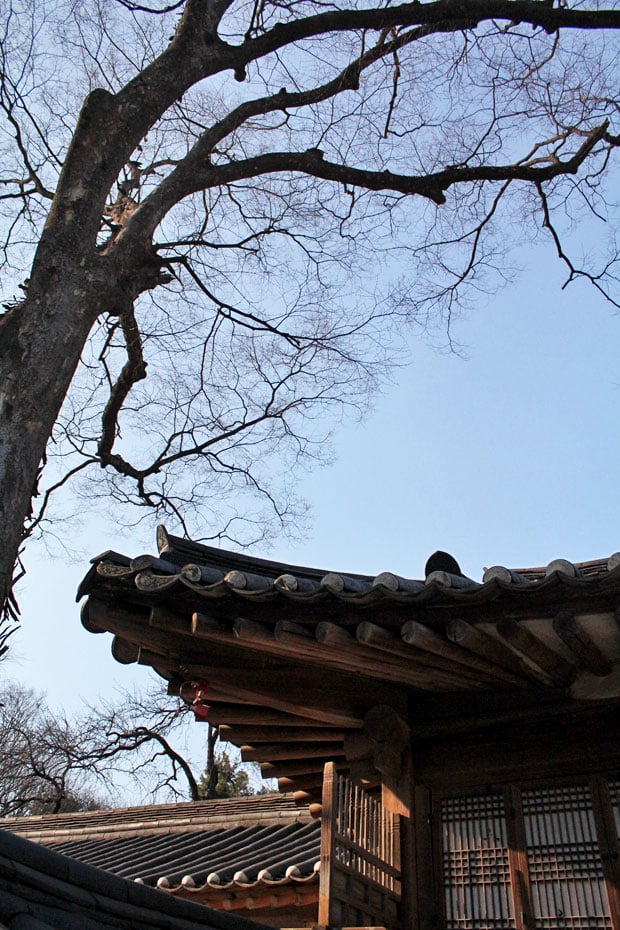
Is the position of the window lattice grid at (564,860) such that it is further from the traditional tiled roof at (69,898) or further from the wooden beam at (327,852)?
the traditional tiled roof at (69,898)

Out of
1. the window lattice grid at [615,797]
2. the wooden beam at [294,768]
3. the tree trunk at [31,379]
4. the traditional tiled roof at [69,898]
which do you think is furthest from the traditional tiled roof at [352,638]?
the traditional tiled roof at [69,898]

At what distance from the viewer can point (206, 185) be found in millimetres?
7137

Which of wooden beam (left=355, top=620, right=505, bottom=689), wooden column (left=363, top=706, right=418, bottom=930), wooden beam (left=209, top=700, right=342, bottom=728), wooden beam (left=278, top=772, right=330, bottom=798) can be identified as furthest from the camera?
wooden beam (left=278, top=772, right=330, bottom=798)

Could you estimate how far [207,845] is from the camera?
9.63 meters

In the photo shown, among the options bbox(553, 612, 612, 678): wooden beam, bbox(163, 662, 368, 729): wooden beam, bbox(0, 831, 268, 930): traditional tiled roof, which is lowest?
bbox(0, 831, 268, 930): traditional tiled roof

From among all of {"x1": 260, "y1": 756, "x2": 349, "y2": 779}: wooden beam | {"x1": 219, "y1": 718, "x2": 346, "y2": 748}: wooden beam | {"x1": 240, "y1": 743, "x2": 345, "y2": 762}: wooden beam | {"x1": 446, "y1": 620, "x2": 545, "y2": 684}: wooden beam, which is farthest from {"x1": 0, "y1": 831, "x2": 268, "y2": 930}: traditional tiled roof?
{"x1": 260, "y1": 756, "x2": 349, "y2": 779}: wooden beam

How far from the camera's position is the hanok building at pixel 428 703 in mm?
4652

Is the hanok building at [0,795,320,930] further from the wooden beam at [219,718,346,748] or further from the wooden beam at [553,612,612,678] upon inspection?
the wooden beam at [553,612,612,678]

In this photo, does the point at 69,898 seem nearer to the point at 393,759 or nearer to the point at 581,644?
the point at 581,644

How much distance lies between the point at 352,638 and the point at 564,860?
1928mm

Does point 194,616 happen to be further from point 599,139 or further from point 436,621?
point 599,139

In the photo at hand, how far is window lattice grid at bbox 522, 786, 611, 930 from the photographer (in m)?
4.87

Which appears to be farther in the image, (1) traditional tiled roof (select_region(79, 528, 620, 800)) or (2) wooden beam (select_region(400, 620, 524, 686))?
(2) wooden beam (select_region(400, 620, 524, 686))

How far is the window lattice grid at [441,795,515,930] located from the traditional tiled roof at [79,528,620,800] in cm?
56
